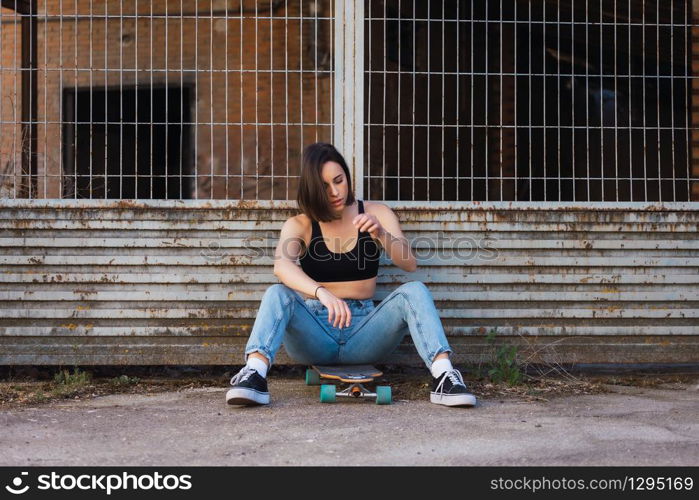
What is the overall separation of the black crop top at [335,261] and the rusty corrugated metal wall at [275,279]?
1.40 ft

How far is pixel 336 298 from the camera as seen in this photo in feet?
12.7

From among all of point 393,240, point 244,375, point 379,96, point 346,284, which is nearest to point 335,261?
point 346,284

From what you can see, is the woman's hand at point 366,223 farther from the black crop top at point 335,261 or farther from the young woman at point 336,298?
the black crop top at point 335,261

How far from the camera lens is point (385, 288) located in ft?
15.6

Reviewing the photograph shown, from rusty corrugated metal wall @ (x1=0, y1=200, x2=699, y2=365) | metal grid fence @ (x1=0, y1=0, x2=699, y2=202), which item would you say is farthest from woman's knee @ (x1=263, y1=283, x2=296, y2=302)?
metal grid fence @ (x1=0, y1=0, x2=699, y2=202)

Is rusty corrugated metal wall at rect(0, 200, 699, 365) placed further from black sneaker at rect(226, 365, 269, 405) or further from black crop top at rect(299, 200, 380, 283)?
black sneaker at rect(226, 365, 269, 405)

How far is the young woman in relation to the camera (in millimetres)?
3871

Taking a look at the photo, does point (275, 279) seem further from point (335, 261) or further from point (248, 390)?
point (248, 390)

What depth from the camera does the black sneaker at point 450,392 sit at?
3.81 m

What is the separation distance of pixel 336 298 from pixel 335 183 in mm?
689

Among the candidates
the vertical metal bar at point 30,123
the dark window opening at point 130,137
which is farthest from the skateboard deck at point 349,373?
the dark window opening at point 130,137
